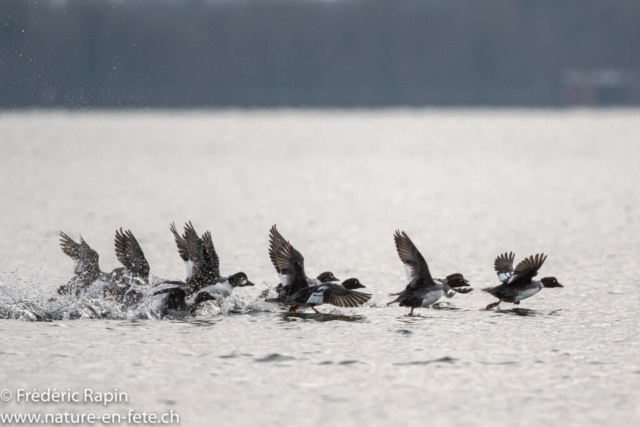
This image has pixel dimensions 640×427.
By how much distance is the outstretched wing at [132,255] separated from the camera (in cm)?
1409

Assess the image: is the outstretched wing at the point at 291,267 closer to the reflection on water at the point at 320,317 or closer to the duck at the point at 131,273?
the reflection on water at the point at 320,317

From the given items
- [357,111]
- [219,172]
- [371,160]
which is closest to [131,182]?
[219,172]

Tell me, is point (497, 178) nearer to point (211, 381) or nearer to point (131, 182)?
point (131, 182)

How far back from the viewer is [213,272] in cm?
1372

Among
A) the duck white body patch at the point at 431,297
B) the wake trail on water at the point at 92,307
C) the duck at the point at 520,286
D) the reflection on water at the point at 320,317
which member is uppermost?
the duck at the point at 520,286

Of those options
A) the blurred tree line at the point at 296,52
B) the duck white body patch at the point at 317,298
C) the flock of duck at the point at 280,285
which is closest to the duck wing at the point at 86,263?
the flock of duck at the point at 280,285

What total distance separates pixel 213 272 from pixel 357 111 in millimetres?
157773

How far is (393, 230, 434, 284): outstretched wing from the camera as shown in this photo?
13.3 meters

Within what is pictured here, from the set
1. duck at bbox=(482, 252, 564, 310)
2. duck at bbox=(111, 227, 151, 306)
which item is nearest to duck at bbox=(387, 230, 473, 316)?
duck at bbox=(482, 252, 564, 310)

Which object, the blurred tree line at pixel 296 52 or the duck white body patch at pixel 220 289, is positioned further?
the blurred tree line at pixel 296 52

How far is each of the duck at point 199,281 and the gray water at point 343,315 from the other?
0.31 meters

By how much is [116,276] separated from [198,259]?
1.21 metres

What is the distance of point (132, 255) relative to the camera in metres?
14.2

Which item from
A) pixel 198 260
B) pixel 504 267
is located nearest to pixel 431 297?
pixel 504 267
